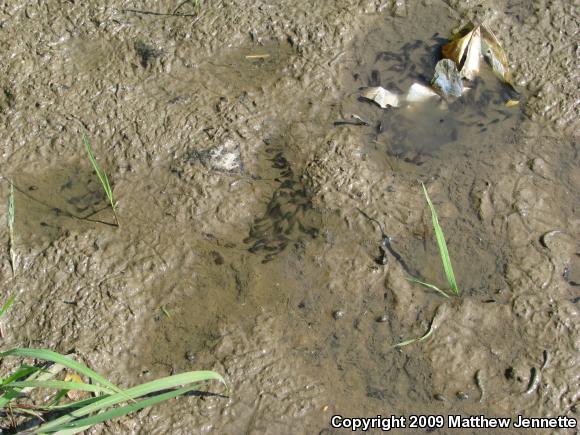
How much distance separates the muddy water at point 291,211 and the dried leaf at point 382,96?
44mm

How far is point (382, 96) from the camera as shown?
11.9 feet

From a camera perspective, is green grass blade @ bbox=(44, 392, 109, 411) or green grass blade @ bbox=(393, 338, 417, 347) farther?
green grass blade @ bbox=(393, 338, 417, 347)

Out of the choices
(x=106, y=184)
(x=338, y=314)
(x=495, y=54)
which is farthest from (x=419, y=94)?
(x=106, y=184)

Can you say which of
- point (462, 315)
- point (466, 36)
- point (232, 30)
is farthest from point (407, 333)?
point (232, 30)

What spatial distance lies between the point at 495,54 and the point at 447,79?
32 cm

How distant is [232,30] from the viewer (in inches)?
154

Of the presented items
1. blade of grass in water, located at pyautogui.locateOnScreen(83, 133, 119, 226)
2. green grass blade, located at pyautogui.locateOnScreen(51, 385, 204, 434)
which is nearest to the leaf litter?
blade of grass in water, located at pyautogui.locateOnScreen(83, 133, 119, 226)

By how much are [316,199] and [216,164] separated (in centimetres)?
56

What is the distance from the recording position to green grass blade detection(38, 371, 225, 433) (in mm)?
2465

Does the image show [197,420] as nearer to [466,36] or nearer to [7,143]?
[7,143]

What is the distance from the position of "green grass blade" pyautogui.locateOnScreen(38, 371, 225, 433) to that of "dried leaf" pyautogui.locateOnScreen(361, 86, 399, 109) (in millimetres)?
1770

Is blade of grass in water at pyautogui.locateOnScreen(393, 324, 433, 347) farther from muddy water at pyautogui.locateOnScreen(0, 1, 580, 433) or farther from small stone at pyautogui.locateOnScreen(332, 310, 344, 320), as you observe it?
small stone at pyautogui.locateOnScreen(332, 310, 344, 320)

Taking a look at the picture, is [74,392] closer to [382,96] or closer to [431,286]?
[431,286]

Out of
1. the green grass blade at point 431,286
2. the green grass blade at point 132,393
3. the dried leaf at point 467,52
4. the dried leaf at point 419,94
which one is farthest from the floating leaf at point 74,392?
the dried leaf at point 467,52
